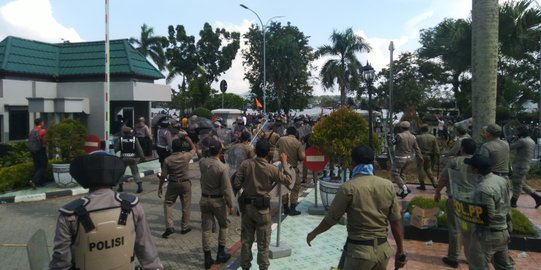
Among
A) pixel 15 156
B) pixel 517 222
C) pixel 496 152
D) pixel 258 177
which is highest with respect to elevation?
pixel 496 152

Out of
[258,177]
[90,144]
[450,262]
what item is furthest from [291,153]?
[90,144]

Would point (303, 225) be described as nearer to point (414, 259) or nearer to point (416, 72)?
point (414, 259)

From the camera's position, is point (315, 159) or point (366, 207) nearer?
point (366, 207)

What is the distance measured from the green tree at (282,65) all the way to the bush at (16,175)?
3051 centimetres

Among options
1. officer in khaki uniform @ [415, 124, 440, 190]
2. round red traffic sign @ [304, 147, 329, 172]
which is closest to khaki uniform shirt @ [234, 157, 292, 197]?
round red traffic sign @ [304, 147, 329, 172]

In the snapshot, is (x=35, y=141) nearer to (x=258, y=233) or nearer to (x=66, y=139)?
(x=66, y=139)

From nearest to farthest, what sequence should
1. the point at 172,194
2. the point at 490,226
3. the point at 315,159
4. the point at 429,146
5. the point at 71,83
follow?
the point at 490,226 → the point at 172,194 → the point at 315,159 → the point at 429,146 → the point at 71,83

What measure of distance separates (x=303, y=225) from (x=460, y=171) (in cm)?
361

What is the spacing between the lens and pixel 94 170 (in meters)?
2.91

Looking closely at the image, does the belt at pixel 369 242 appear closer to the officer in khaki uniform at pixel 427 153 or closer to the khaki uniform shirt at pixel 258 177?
the khaki uniform shirt at pixel 258 177

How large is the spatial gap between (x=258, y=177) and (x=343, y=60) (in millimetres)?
32473

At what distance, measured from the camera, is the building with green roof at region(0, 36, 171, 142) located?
15.2 meters

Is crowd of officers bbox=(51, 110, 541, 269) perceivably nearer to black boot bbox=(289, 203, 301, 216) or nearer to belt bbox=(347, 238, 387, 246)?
belt bbox=(347, 238, 387, 246)

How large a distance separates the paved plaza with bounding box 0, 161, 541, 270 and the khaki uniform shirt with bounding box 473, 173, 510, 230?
1.77 meters
